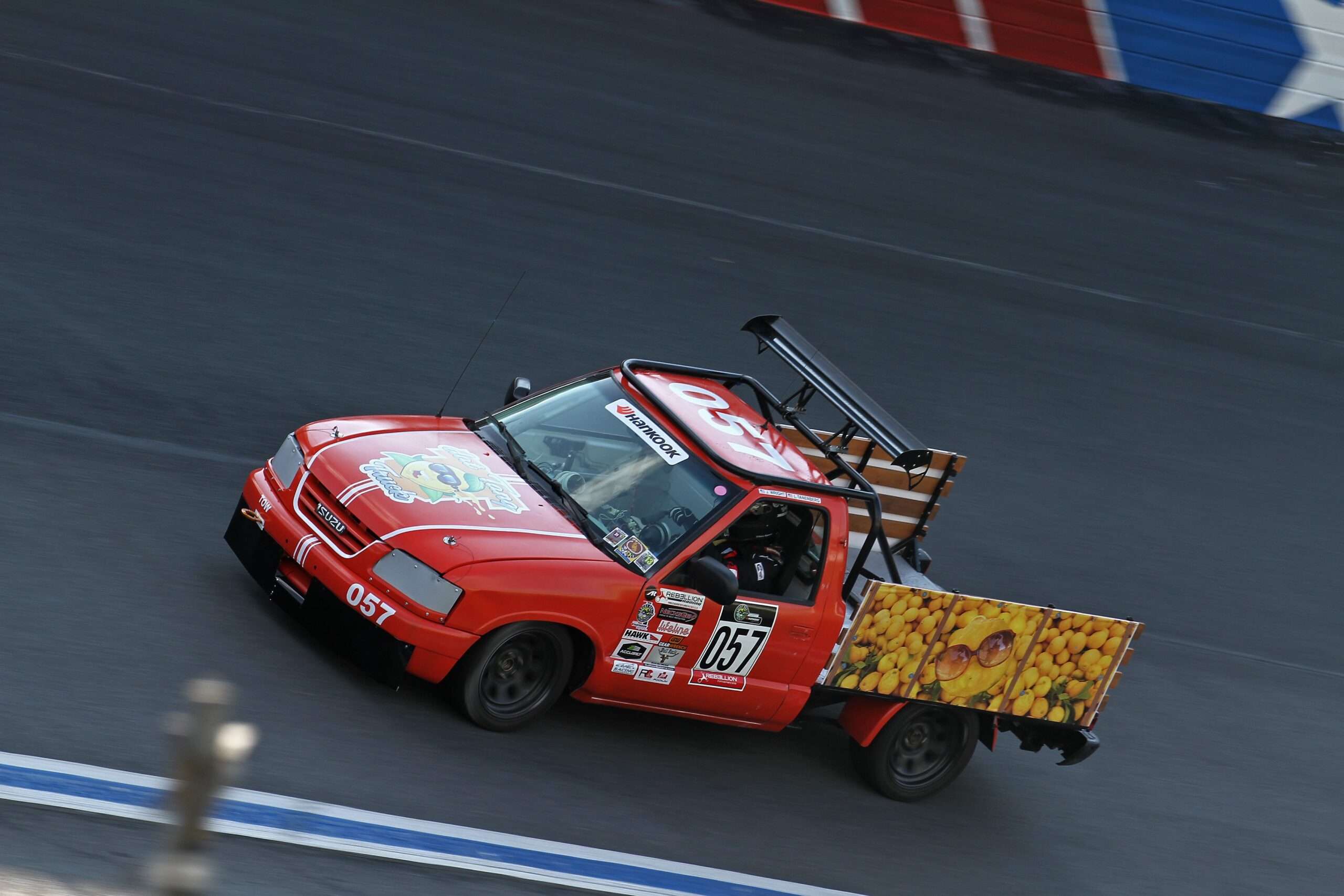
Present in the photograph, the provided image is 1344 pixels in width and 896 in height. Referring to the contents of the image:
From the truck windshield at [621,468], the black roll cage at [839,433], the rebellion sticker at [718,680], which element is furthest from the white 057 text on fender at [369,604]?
the black roll cage at [839,433]

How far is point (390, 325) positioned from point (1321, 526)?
798cm

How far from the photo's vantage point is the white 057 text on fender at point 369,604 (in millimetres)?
6535

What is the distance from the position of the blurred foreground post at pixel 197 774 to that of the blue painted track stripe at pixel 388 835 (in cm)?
317

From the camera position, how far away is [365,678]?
6965mm

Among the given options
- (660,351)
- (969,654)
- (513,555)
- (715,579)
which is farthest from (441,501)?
(660,351)

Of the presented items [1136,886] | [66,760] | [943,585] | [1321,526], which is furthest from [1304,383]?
[66,760]

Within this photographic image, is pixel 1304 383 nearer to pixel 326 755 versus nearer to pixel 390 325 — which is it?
pixel 390 325

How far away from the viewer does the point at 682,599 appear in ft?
22.9

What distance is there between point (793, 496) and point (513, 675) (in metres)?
1.63

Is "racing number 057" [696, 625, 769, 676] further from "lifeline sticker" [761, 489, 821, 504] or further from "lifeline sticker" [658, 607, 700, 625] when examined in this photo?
"lifeline sticker" [761, 489, 821, 504]

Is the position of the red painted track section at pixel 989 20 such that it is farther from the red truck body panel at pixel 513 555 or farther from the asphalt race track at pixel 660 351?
the red truck body panel at pixel 513 555

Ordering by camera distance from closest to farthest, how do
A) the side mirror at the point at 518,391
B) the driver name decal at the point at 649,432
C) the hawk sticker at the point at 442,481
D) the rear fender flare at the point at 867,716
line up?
the hawk sticker at the point at 442,481 → the driver name decal at the point at 649,432 → the rear fender flare at the point at 867,716 → the side mirror at the point at 518,391

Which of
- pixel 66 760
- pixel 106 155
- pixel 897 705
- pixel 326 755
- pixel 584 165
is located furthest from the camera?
pixel 584 165

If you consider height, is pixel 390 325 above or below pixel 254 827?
above
